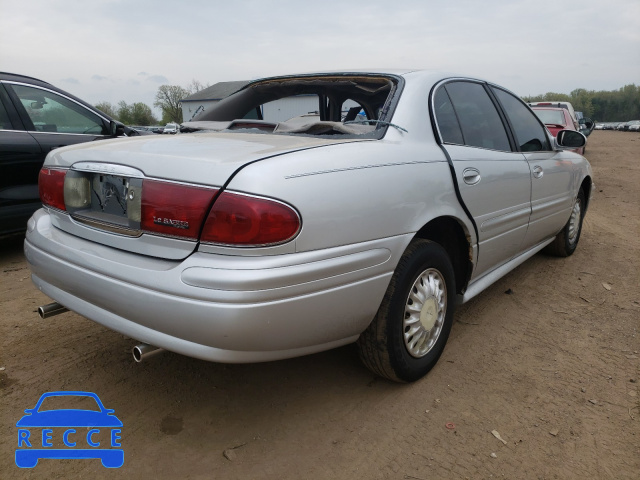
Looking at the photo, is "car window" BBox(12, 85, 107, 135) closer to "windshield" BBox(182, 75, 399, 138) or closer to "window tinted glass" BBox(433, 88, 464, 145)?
"windshield" BBox(182, 75, 399, 138)

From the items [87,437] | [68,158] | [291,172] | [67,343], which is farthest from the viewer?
[67,343]

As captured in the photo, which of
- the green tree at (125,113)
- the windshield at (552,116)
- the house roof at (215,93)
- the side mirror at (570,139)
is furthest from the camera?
the green tree at (125,113)

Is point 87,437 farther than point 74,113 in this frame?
No

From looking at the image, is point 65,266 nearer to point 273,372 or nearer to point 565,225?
point 273,372

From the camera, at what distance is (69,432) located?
6.60 feet

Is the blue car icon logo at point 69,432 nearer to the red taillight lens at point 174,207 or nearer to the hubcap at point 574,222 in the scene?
the red taillight lens at point 174,207

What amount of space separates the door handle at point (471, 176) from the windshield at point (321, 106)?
1.71 feet

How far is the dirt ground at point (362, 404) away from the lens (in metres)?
1.86

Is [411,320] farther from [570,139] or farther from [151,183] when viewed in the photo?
[570,139]

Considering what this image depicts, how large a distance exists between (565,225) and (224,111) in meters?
3.09

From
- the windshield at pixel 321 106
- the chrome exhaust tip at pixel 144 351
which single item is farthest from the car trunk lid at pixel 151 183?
the chrome exhaust tip at pixel 144 351

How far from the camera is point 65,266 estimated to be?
2.03 metres

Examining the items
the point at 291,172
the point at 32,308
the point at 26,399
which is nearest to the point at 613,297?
the point at 291,172

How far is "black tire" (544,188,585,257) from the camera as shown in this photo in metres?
4.38
